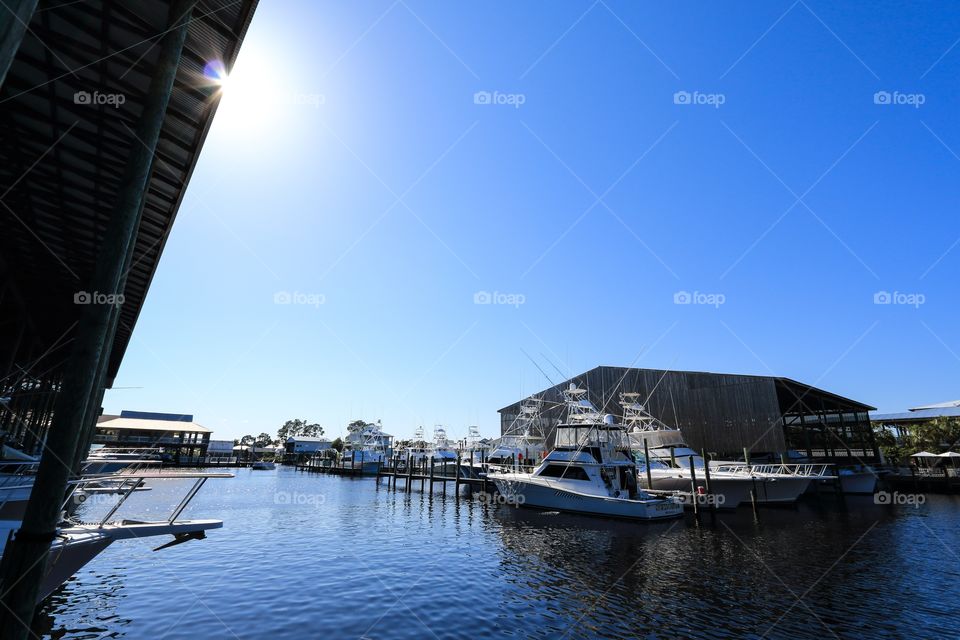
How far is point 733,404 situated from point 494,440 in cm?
2724

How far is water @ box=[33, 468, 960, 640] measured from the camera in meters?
10.7

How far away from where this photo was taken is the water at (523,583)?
10.7 meters

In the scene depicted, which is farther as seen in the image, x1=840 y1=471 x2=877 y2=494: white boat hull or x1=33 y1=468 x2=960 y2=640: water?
x1=840 y1=471 x2=877 y2=494: white boat hull

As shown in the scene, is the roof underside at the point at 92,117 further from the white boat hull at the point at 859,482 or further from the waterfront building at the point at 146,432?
the waterfront building at the point at 146,432

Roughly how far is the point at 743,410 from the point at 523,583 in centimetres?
3872

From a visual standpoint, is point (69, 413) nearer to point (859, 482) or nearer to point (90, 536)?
point (90, 536)

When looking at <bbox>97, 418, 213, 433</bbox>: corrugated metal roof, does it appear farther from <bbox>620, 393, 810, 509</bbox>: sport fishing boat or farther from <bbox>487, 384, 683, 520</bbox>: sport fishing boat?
<bbox>620, 393, 810, 509</bbox>: sport fishing boat

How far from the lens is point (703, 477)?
31.8 m

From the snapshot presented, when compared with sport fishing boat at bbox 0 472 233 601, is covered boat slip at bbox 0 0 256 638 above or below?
above

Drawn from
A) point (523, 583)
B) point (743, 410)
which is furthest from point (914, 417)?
point (523, 583)

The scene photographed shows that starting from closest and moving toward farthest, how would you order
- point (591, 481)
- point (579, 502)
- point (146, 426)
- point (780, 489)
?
point (579, 502)
point (591, 481)
point (780, 489)
point (146, 426)

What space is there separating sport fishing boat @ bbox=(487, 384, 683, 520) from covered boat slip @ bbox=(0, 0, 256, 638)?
24042mm

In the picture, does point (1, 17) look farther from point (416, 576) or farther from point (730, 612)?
point (730, 612)

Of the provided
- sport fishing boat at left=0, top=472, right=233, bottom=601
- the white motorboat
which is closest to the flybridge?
sport fishing boat at left=0, top=472, right=233, bottom=601
